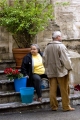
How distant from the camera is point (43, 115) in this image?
6387mm

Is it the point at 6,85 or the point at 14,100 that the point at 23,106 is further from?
the point at 6,85

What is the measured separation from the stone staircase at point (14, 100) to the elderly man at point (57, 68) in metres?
0.39

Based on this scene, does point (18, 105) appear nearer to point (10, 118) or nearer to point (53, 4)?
point (10, 118)

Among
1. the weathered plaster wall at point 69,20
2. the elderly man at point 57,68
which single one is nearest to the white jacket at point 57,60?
the elderly man at point 57,68

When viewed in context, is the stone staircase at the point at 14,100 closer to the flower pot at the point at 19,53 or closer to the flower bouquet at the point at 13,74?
the flower bouquet at the point at 13,74

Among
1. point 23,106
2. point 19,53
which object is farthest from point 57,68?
point 19,53

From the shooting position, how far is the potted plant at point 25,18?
820cm

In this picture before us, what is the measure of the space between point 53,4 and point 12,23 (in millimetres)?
1890

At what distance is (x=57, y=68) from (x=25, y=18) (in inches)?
92.3

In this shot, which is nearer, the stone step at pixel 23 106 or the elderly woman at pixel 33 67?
the stone step at pixel 23 106

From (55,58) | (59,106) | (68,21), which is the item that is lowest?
(59,106)

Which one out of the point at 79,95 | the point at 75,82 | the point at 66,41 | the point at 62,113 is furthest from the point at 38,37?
the point at 62,113

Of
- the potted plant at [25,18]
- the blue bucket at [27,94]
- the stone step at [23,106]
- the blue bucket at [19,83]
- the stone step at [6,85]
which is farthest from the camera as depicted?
the potted plant at [25,18]

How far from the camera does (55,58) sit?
6527 millimetres
